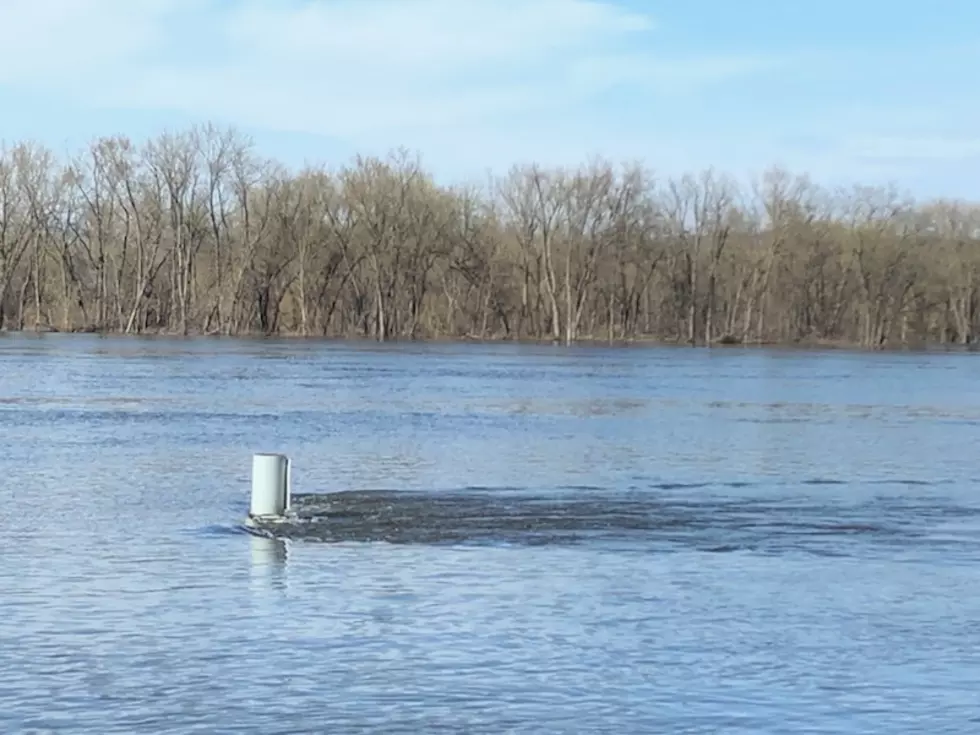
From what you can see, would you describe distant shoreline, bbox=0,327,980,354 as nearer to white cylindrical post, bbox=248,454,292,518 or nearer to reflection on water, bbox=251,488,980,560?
reflection on water, bbox=251,488,980,560

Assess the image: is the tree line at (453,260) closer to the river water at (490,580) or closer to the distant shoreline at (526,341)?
the distant shoreline at (526,341)

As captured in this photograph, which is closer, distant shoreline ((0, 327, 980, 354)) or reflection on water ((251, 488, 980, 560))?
reflection on water ((251, 488, 980, 560))

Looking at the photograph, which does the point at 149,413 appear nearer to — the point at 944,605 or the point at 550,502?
the point at 550,502

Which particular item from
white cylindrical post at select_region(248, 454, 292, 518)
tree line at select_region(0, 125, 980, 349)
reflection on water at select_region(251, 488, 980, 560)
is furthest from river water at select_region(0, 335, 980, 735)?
tree line at select_region(0, 125, 980, 349)

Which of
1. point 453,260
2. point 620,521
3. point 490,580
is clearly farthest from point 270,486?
point 453,260

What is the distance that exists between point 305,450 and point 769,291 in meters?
91.3

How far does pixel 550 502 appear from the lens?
22.0m

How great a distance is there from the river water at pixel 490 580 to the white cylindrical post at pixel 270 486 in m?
0.52

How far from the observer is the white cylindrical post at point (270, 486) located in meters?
19.2

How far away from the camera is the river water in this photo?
10.4 m

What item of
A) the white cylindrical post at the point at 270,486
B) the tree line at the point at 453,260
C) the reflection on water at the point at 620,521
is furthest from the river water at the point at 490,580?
the tree line at the point at 453,260

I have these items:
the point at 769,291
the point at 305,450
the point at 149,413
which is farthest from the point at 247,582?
the point at 769,291

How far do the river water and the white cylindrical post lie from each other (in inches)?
20.4

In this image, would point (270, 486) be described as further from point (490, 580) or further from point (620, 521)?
point (490, 580)
